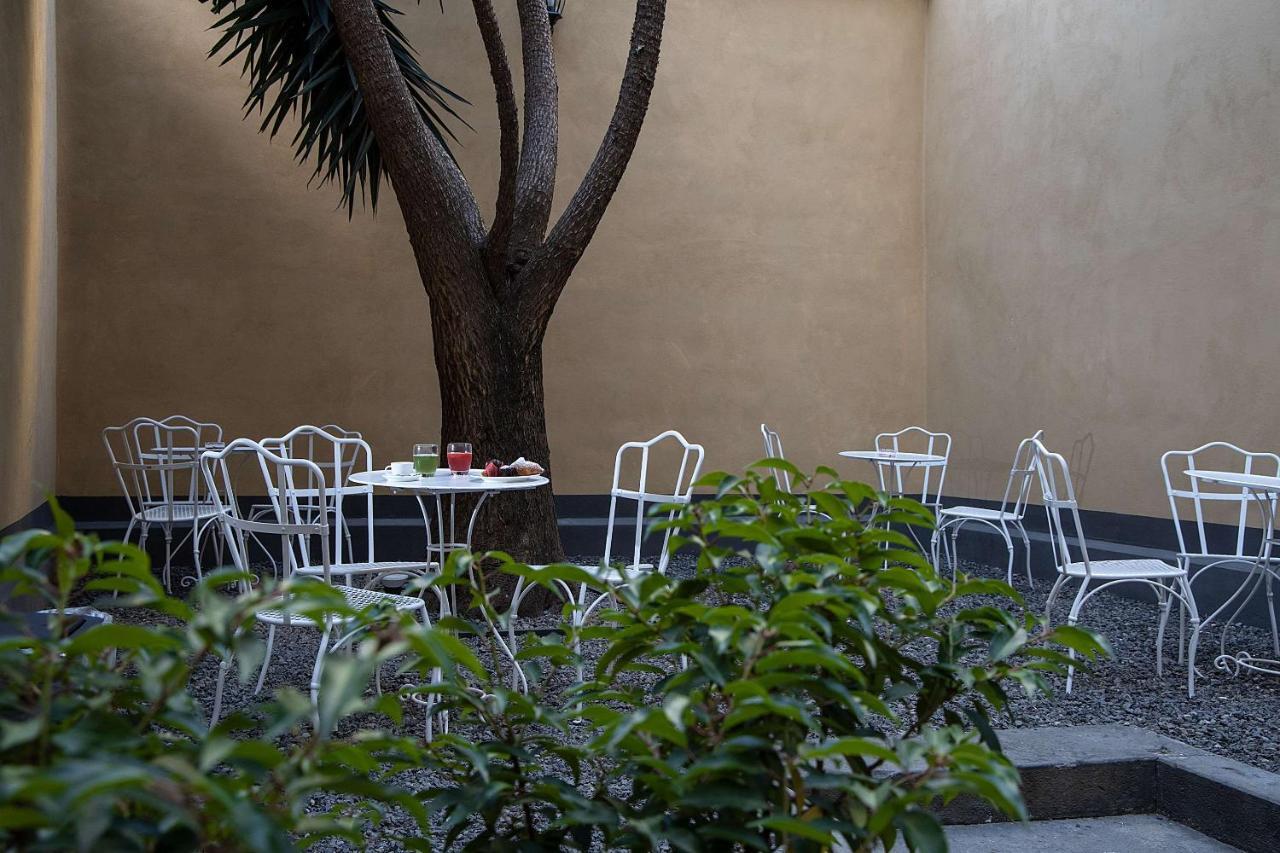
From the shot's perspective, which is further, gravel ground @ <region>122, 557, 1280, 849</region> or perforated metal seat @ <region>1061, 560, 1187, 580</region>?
perforated metal seat @ <region>1061, 560, 1187, 580</region>

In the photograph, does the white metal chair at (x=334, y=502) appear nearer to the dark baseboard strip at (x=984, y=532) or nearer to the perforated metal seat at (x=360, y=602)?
the perforated metal seat at (x=360, y=602)

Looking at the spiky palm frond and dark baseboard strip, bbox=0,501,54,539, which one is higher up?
the spiky palm frond

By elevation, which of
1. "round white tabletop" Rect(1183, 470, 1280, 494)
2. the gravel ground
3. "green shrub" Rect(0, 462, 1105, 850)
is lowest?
the gravel ground

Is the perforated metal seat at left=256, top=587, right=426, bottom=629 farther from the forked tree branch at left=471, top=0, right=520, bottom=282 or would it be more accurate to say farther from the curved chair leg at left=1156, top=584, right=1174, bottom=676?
the curved chair leg at left=1156, top=584, right=1174, bottom=676

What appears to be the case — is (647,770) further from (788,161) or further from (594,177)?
(788,161)

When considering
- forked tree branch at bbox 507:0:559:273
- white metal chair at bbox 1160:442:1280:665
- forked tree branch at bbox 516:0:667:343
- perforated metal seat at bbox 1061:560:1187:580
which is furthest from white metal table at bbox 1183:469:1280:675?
forked tree branch at bbox 507:0:559:273

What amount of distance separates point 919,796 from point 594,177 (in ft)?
13.8

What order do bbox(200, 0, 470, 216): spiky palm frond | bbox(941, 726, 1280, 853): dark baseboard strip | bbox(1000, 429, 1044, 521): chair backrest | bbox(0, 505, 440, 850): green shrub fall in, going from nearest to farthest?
1. bbox(0, 505, 440, 850): green shrub
2. bbox(941, 726, 1280, 853): dark baseboard strip
3. bbox(200, 0, 470, 216): spiky palm frond
4. bbox(1000, 429, 1044, 521): chair backrest

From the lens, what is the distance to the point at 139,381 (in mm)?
6473

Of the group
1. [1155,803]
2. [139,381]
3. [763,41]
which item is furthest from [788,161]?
[1155,803]

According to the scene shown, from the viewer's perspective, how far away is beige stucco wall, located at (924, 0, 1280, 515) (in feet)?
16.1

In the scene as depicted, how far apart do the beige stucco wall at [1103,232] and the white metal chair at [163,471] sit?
447 cm

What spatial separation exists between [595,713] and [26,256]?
529 cm

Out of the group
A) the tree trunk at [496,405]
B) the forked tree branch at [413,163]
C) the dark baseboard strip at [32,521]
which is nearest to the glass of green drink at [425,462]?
the tree trunk at [496,405]
